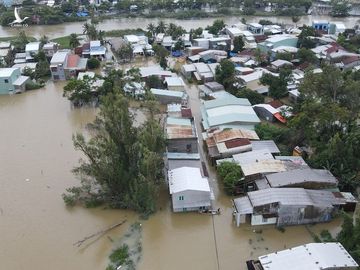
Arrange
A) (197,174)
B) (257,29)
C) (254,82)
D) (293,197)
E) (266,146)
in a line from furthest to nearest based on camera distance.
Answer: (257,29), (254,82), (266,146), (197,174), (293,197)

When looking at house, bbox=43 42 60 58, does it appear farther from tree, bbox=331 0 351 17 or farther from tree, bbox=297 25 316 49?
tree, bbox=331 0 351 17

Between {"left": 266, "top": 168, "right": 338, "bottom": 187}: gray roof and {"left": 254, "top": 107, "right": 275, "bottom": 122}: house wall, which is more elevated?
{"left": 266, "top": 168, "right": 338, "bottom": 187}: gray roof

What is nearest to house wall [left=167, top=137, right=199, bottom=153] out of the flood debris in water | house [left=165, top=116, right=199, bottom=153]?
house [left=165, top=116, right=199, bottom=153]

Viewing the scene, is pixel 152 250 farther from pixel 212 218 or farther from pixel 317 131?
pixel 317 131

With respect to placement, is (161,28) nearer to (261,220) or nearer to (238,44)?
(238,44)

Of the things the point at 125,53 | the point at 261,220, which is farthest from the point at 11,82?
the point at 261,220

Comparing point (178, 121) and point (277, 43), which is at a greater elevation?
point (178, 121)
